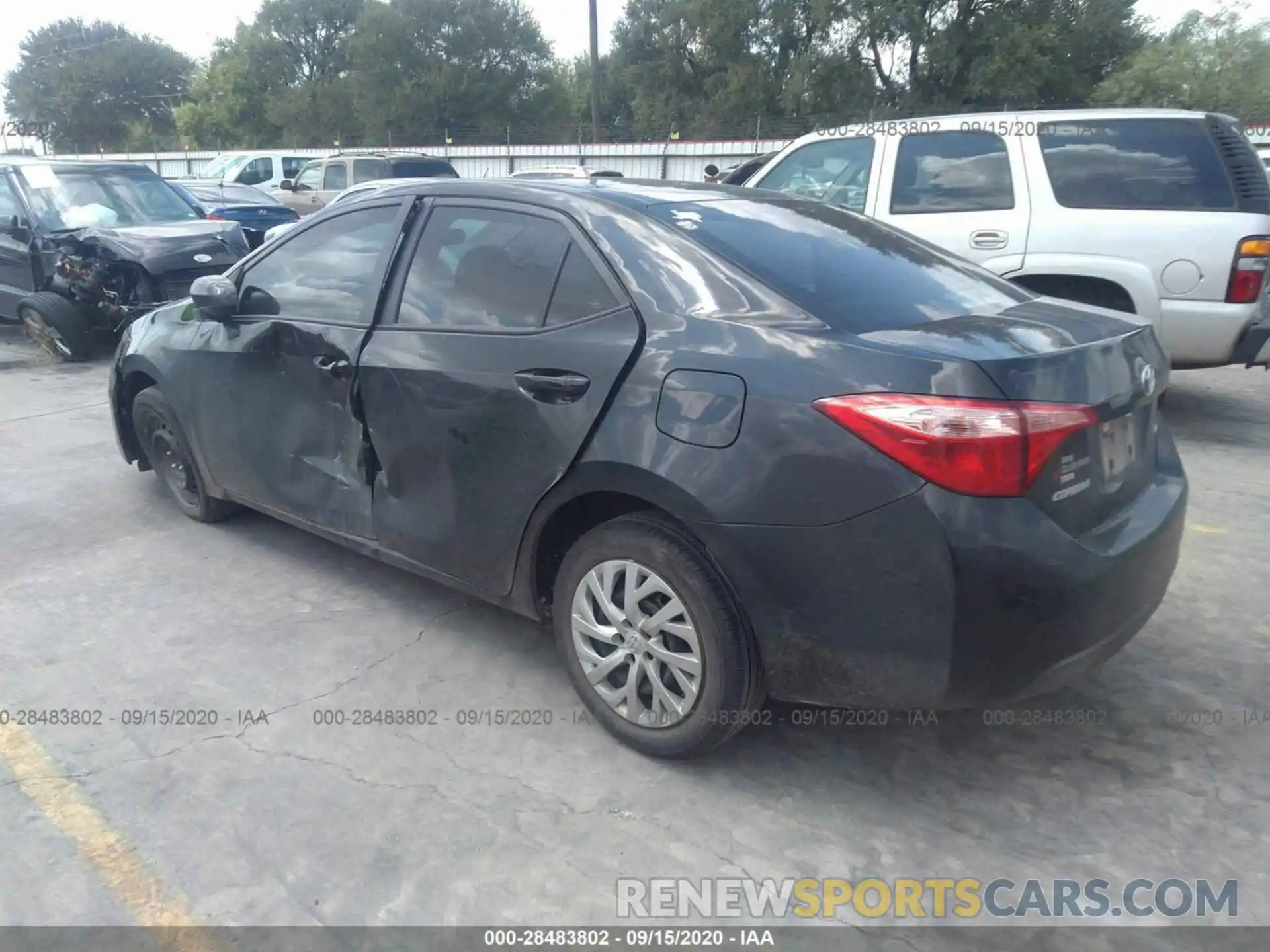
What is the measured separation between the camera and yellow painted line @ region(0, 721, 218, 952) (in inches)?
94.3

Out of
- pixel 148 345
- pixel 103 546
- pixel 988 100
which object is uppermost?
pixel 988 100

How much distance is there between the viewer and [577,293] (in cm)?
308

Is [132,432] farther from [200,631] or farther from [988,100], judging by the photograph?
[988,100]

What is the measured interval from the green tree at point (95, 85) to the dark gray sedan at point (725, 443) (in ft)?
244

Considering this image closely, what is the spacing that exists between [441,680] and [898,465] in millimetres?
1865

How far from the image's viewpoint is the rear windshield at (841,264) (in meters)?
2.86

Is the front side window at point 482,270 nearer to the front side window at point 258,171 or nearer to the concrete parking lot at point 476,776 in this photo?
the concrete parking lot at point 476,776

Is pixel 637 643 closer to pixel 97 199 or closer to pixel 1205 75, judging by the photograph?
pixel 97 199

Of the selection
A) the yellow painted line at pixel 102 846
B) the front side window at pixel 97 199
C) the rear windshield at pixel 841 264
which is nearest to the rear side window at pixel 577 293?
the rear windshield at pixel 841 264

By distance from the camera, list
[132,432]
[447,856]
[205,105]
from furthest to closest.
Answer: [205,105] < [132,432] < [447,856]

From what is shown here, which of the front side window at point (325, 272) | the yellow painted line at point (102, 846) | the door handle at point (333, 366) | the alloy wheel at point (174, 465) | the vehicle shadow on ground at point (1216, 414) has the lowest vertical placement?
the yellow painted line at point (102, 846)

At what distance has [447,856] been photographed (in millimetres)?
2619

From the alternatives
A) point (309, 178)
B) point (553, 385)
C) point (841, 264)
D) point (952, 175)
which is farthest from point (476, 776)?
point (309, 178)

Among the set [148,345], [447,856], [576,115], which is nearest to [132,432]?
[148,345]
